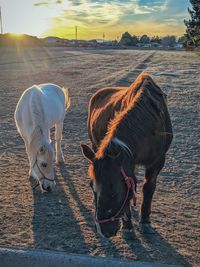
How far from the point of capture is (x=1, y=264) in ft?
10.9

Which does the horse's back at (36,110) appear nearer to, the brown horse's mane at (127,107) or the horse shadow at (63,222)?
the horse shadow at (63,222)

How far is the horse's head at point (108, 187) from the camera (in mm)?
3055

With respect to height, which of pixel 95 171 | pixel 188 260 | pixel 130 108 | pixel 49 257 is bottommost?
pixel 188 260

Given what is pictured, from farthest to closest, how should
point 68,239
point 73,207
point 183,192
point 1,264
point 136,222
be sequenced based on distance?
point 183,192 → point 73,207 → point 136,222 → point 68,239 → point 1,264

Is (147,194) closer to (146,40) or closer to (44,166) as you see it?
(44,166)

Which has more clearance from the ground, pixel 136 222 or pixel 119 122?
pixel 119 122

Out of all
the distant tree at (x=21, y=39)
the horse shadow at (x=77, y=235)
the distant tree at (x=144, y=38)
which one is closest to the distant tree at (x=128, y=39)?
the distant tree at (x=144, y=38)

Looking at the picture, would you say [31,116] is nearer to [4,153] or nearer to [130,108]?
[4,153]

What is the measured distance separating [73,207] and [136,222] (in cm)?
81

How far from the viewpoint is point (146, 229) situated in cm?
418

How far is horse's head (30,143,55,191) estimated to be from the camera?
16.2 ft

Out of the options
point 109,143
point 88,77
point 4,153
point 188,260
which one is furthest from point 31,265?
point 88,77

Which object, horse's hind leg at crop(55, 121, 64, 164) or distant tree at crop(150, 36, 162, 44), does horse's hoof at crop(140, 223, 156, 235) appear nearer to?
horse's hind leg at crop(55, 121, 64, 164)

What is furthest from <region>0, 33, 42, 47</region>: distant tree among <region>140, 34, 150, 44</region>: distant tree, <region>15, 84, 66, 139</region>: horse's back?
<region>15, 84, 66, 139</region>: horse's back
